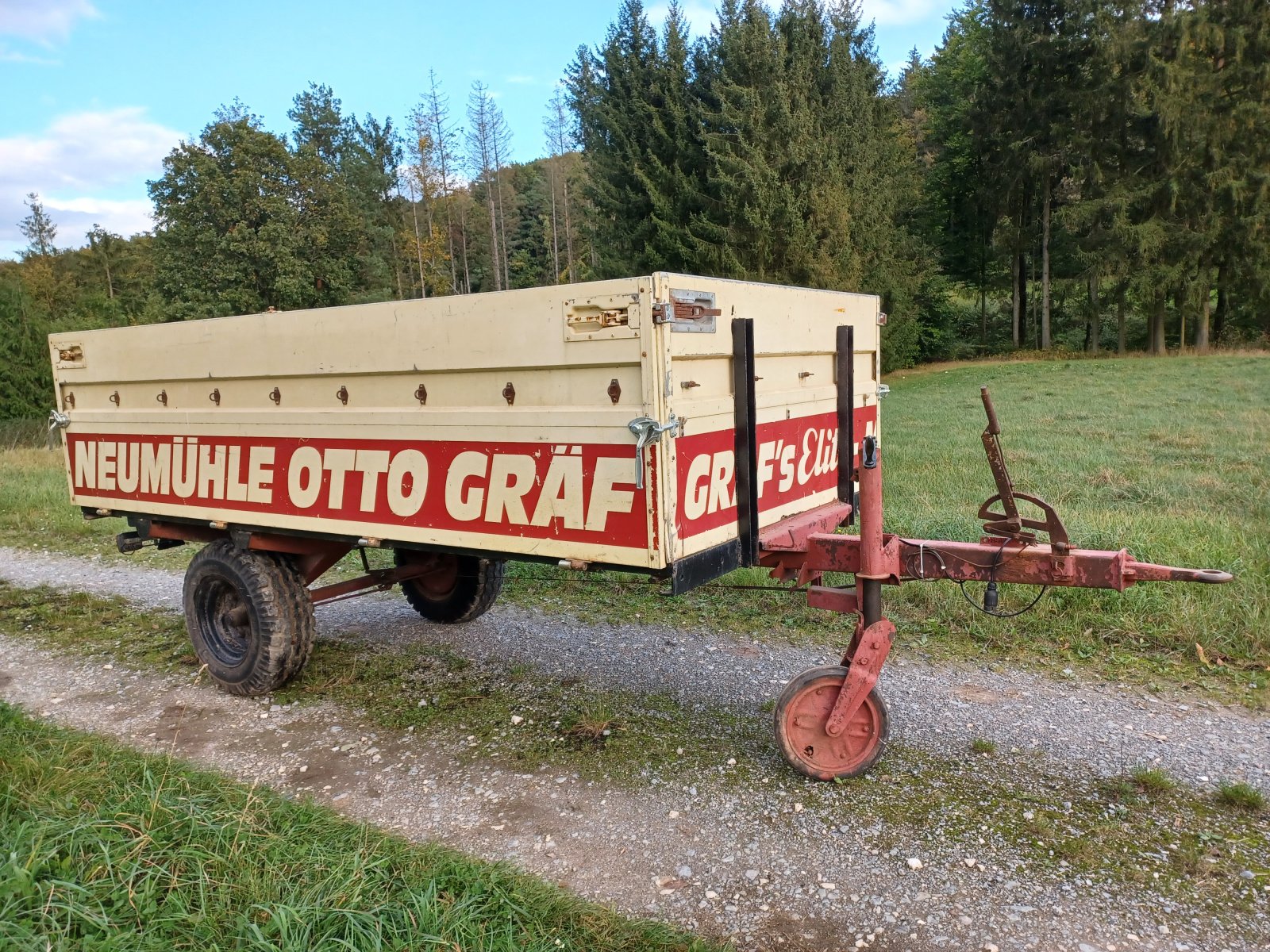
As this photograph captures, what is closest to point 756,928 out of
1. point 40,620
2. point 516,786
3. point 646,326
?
point 516,786

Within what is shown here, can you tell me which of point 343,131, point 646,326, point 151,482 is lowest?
point 151,482

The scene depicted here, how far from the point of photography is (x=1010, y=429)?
50.5ft

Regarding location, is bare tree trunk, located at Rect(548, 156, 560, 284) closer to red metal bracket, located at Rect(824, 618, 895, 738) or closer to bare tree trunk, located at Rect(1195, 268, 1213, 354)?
bare tree trunk, located at Rect(1195, 268, 1213, 354)

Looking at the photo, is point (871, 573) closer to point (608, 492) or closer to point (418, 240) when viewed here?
point (608, 492)

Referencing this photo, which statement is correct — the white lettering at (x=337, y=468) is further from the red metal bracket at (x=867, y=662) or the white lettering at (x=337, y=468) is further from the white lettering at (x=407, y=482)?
the red metal bracket at (x=867, y=662)

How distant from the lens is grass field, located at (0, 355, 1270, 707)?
507cm

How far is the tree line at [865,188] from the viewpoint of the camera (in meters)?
26.2

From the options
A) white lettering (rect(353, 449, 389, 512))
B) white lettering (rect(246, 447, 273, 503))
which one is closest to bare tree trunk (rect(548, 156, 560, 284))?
white lettering (rect(246, 447, 273, 503))

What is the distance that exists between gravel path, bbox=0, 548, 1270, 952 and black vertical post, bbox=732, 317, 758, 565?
3.70 ft

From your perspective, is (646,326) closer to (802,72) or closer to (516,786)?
(516,786)

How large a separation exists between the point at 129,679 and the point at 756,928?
4.45 meters

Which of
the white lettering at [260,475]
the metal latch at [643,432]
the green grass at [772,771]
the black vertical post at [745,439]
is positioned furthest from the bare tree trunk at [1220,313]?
the white lettering at [260,475]

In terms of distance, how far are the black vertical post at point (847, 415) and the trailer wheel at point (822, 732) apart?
4.30ft

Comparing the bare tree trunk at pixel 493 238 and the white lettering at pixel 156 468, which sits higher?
the bare tree trunk at pixel 493 238
